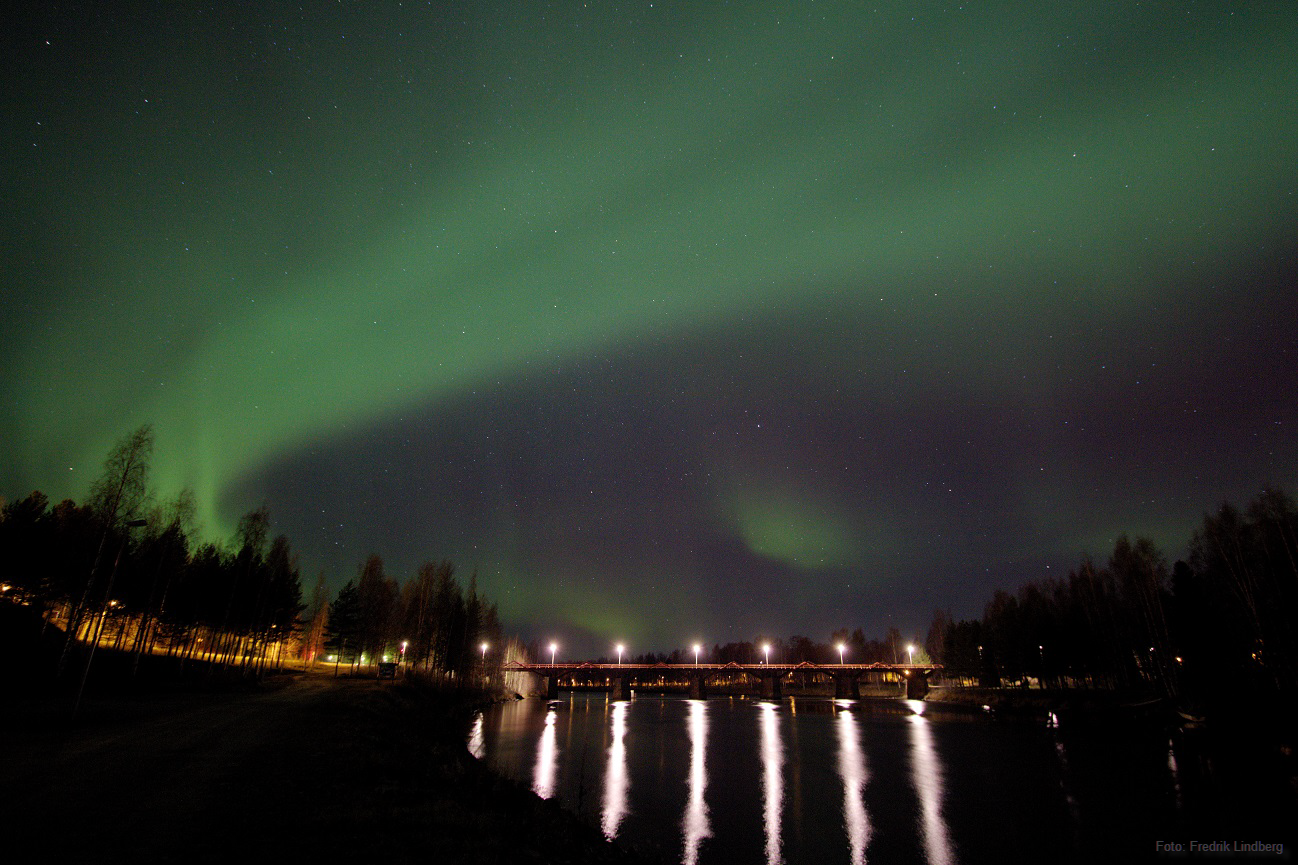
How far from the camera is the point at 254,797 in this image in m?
15.5

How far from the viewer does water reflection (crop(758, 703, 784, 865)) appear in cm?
2533

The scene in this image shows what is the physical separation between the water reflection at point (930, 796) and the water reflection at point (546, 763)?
60.4 ft

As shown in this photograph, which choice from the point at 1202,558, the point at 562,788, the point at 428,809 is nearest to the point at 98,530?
the point at 562,788

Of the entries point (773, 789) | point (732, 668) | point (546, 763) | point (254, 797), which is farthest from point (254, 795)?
point (732, 668)

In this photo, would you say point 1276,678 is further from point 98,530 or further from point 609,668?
point 609,668

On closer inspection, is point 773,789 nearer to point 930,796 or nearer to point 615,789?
point 930,796

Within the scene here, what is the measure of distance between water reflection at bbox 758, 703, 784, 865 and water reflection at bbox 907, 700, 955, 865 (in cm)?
636

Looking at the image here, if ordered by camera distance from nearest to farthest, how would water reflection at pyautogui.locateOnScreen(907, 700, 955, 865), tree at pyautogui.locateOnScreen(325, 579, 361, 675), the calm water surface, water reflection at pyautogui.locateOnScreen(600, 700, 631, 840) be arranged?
1. water reflection at pyautogui.locateOnScreen(907, 700, 955, 865)
2. the calm water surface
3. water reflection at pyautogui.locateOnScreen(600, 700, 631, 840)
4. tree at pyautogui.locateOnScreen(325, 579, 361, 675)

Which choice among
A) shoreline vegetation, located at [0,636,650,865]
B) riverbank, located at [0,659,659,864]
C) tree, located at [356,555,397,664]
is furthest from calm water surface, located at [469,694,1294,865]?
tree, located at [356,555,397,664]

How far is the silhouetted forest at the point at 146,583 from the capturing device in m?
40.9

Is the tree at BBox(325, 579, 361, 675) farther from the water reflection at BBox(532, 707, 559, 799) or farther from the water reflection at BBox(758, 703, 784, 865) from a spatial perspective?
the water reflection at BBox(758, 703, 784, 865)

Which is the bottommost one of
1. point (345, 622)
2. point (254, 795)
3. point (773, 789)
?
point (773, 789)

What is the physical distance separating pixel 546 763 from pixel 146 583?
42.8 m

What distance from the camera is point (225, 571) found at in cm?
6438
